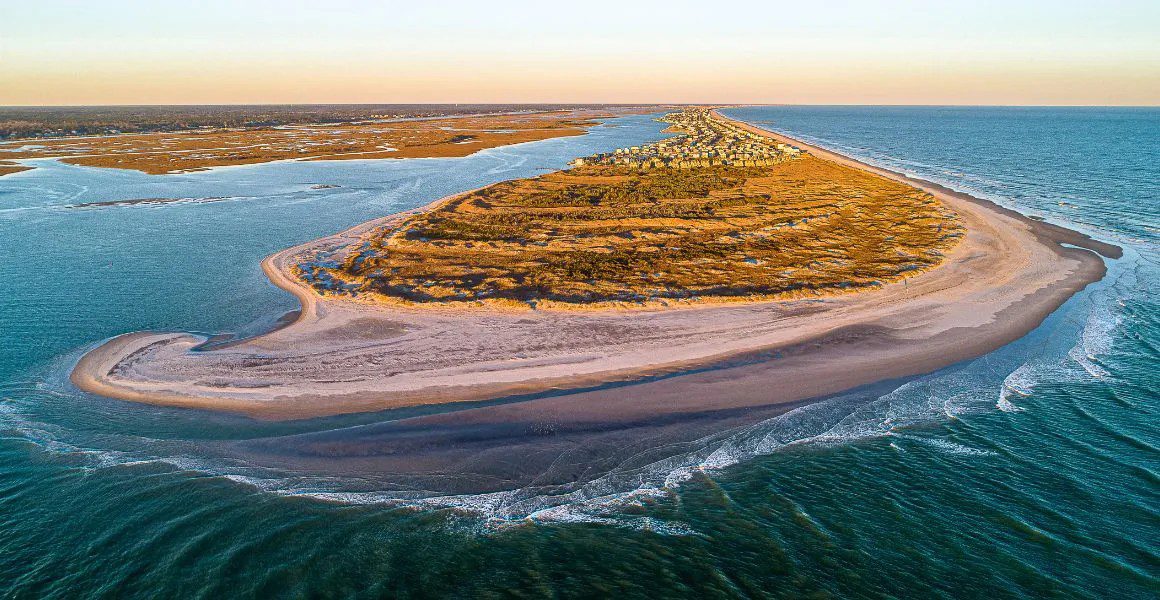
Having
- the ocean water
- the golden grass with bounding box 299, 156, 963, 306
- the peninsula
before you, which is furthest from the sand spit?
the peninsula

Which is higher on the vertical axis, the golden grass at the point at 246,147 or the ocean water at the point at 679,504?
the golden grass at the point at 246,147

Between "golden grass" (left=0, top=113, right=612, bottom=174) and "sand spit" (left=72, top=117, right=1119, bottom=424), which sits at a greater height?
"golden grass" (left=0, top=113, right=612, bottom=174)

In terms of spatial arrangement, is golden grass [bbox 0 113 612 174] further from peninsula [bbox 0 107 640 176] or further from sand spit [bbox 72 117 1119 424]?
sand spit [bbox 72 117 1119 424]

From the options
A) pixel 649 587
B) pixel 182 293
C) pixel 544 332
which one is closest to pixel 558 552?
pixel 649 587

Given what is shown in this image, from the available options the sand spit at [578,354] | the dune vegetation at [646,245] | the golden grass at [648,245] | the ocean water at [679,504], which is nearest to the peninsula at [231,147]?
the dune vegetation at [646,245]

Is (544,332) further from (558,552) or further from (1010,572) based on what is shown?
(1010,572)

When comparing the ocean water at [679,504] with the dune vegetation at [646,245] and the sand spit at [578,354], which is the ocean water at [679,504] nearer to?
the sand spit at [578,354]

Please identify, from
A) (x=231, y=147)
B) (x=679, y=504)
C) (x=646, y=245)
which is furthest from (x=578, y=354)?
(x=231, y=147)
